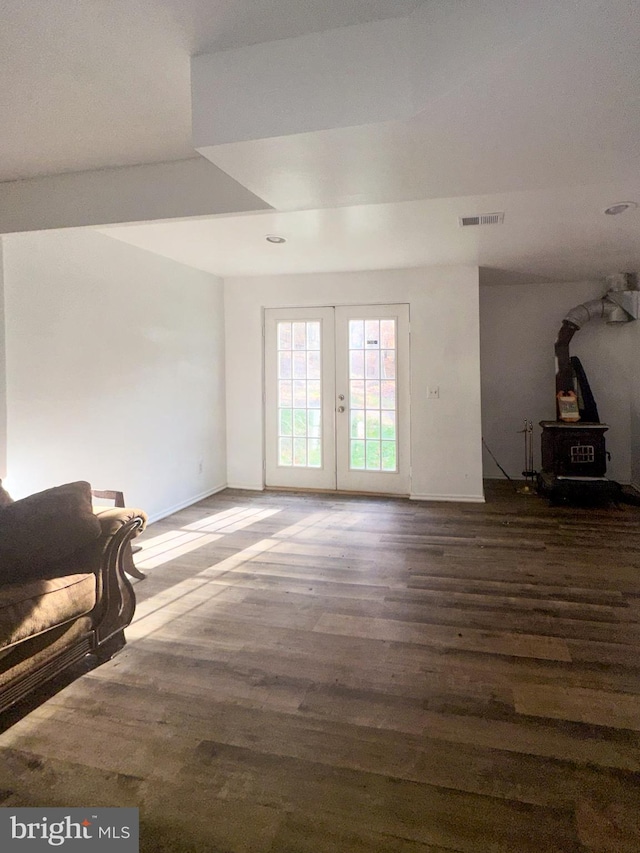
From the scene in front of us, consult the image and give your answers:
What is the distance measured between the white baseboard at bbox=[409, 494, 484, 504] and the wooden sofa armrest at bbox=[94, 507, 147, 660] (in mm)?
3552

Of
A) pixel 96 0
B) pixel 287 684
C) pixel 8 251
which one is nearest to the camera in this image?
pixel 96 0

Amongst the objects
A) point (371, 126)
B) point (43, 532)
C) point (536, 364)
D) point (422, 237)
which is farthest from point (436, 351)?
point (43, 532)

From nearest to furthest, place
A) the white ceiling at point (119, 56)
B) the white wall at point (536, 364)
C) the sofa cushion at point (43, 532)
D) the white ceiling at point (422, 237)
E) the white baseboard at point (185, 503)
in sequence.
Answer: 1. the white ceiling at point (119, 56)
2. the sofa cushion at point (43, 532)
3. the white ceiling at point (422, 237)
4. the white baseboard at point (185, 503)
5. the white wall at point (536, 364)

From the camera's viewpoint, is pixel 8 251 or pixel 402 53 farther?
pixel 8 251

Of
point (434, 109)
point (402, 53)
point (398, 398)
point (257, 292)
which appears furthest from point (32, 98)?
point (398, 398)

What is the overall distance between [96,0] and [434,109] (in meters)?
1.13

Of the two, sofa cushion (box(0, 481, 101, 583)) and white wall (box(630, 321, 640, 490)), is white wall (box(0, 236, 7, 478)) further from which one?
white wall (box(630, 321, 640, 490))

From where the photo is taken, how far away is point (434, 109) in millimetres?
1758

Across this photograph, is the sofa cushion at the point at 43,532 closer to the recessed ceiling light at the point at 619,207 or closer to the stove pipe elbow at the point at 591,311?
the recessed ceiling light at the point at 619,207

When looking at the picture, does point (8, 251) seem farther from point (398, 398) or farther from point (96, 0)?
point (398, 398)

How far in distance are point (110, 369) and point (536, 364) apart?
4830mm

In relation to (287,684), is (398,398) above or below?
above

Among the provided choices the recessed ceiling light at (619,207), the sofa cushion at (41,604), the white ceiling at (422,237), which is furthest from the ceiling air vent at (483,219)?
the sofa cushion at (41,604)

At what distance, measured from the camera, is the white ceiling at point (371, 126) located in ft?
5.05
